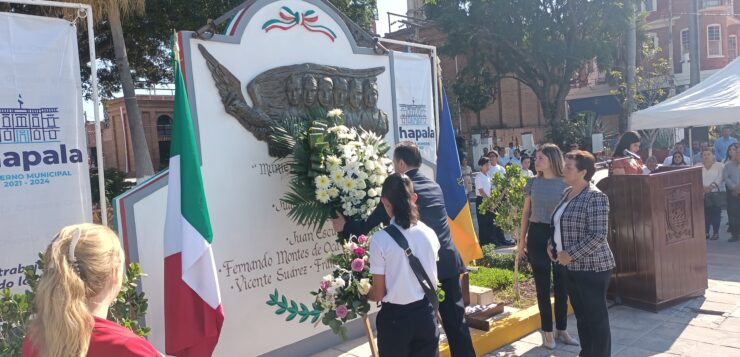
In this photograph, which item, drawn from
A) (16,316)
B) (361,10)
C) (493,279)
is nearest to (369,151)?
(16,316)

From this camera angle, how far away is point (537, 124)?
118ft

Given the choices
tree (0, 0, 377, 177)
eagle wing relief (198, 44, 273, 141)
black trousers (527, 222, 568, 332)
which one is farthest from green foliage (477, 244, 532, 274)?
tree (0, 0, 377, 177)

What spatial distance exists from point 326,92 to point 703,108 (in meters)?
7.32

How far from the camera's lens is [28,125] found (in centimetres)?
365

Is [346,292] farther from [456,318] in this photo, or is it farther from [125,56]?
[125,56]

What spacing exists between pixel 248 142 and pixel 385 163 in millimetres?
1166

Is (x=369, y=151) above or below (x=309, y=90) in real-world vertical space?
below

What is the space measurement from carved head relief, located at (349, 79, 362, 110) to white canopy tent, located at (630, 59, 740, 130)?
6.51 metres

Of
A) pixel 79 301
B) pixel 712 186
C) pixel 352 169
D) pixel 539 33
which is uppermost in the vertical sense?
pixel 539 33

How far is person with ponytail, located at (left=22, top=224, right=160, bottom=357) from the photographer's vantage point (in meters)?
1.68

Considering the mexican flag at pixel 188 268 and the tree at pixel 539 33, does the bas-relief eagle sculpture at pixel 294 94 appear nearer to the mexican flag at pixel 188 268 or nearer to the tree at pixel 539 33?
the mexican flag at pixel 188 268

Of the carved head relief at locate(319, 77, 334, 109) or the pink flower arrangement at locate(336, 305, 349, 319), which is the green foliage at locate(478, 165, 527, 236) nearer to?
the carved head relief at locate(319, 77, 334, 109)

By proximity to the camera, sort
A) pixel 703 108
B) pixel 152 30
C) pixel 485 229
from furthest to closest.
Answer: pixel 152 30 → pixel 485 229 → pixel 703 108

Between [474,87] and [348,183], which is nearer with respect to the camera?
[348,183]
